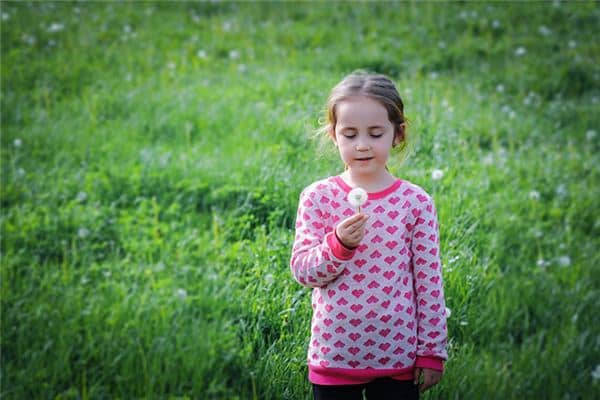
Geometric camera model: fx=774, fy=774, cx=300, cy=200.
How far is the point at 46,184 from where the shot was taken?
506 cm

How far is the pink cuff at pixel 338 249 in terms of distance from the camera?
7.09 feet

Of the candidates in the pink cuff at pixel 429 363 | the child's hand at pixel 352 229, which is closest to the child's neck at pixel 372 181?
the child's hand at pixel 352 229

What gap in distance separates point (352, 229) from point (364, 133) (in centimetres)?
35

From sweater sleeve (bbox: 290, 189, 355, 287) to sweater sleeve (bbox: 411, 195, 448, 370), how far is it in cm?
26

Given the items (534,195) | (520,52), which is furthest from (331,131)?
(520,52)

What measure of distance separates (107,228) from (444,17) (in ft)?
15.9

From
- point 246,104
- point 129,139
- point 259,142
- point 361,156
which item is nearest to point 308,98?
point 259,142

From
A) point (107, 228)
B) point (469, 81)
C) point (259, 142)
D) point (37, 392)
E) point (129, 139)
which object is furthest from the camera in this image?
point (469, 81)

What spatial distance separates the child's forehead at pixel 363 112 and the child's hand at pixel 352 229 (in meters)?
0.33

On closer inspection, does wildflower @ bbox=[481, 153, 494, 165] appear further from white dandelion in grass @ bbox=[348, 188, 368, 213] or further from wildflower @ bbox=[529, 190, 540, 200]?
white dandelion in grass @ bbox=[348, 188, 368, 213]

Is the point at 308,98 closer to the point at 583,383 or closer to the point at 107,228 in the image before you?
the point at 107,228

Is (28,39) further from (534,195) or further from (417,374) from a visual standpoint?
(417,374)

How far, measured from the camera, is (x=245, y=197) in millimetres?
4426

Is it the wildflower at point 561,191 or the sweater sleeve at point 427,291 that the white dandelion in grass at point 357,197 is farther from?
the wildflower at point 561,191
